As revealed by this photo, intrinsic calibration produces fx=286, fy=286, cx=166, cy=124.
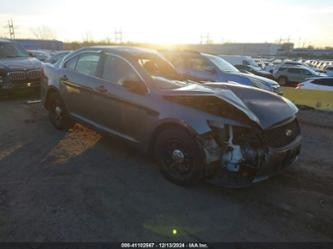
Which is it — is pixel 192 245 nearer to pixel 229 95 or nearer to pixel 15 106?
pixel 229 95

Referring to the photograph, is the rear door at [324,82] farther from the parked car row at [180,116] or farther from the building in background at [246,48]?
the building in background at [246,48]

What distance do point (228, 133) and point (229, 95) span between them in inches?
23.2

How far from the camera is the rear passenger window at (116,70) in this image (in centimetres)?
427

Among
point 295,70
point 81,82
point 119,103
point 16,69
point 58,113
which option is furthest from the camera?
point 295,70

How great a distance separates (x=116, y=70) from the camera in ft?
14.6

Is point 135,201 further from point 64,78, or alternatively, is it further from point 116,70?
point 64,78

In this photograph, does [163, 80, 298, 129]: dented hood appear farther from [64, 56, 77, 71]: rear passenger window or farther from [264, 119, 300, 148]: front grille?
[64, 56, 77, 71]: rear passenger window

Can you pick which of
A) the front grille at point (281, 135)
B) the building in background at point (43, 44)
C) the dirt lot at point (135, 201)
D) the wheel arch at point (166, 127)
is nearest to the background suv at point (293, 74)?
the dirt lot at point (135, 201)

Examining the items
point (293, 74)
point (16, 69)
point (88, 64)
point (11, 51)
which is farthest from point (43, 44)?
point (88, 64)

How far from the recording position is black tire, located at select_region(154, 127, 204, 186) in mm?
3447

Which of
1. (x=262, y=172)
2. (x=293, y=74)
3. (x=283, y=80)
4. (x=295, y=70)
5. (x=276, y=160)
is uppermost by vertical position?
(x=276, y=160)

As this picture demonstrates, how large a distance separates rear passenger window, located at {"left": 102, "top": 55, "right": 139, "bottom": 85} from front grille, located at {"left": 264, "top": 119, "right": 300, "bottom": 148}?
78.0 inches

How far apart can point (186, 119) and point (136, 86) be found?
0.96m

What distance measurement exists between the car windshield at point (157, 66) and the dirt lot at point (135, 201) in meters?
1.42
